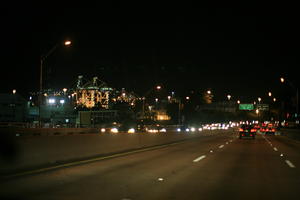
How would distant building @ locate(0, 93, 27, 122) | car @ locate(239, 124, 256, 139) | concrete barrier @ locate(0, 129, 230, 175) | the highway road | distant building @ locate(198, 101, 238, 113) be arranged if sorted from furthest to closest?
distant building @ locate(198, 101, 238, 113) < distant building @ locate(0, 93, 27, 122) < car @ locate(239, 124, 256, 139) < concrete barrier @ locate(0, 129, 230, 175) < the highway road

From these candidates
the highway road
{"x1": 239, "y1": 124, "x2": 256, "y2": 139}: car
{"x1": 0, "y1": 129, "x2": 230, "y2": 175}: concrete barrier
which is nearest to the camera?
the highway road

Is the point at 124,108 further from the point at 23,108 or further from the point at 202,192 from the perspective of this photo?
the point at 202,192

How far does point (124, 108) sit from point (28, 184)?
118 meters

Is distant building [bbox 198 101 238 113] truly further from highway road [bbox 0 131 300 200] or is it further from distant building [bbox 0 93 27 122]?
highway road [bbox 0 131 300 200]

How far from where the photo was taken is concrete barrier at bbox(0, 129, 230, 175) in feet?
53.8

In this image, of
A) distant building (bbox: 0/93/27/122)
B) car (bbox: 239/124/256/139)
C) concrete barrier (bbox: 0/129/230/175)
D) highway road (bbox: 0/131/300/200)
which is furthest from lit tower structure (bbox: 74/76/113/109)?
highway road (bbox: 0/131/300/200)

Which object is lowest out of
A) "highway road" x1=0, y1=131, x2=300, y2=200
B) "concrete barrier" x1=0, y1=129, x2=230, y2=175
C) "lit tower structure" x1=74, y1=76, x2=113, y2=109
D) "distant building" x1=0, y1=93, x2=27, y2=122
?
"highway road" x1=0, y1=131, x2=300, y2=200

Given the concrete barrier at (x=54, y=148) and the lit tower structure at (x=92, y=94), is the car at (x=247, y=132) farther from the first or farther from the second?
the lit tower structure at (x=92, y=94)

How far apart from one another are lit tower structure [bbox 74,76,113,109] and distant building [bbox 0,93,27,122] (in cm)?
3526

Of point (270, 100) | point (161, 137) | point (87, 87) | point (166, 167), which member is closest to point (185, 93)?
point (270, 100)

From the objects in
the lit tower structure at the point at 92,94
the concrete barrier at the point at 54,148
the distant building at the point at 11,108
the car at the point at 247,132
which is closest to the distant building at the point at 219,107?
the lit tower structure at the point at 92,94

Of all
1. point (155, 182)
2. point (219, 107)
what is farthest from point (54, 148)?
point (219, 107)

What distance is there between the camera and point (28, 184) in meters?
12.8

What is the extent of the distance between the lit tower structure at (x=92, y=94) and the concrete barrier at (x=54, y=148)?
125 metres
